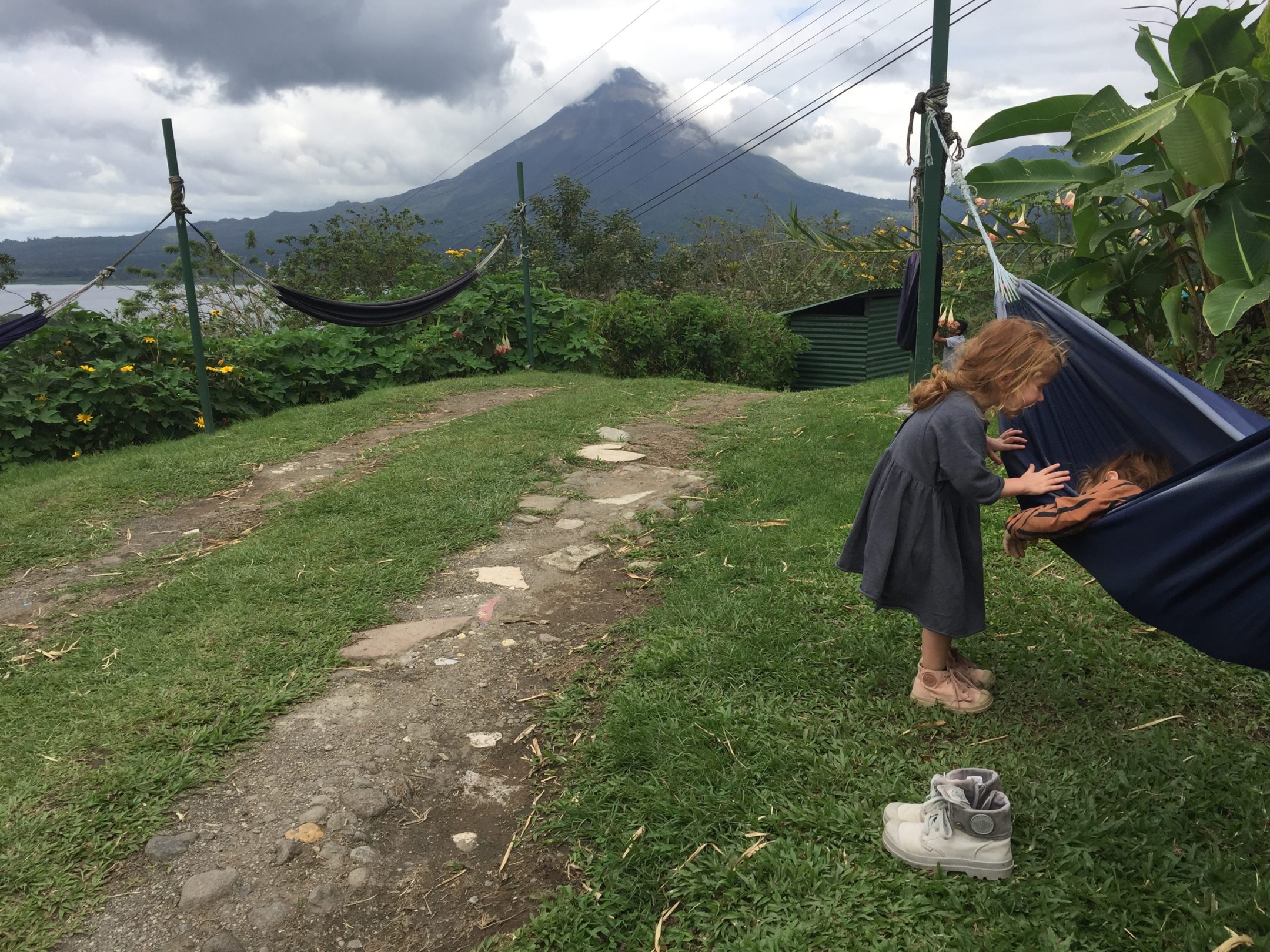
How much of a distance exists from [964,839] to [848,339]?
12.3 metres

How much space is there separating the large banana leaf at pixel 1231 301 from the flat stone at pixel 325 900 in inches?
112

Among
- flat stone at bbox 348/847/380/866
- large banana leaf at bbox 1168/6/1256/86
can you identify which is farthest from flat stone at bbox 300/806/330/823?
large banana leaf at bbox 1168/6/1256/86

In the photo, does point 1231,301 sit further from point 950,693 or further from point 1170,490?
point 950,693

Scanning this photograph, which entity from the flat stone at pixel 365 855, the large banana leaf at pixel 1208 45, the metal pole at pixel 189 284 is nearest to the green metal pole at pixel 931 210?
the large banana leaf at pixel 1208 45

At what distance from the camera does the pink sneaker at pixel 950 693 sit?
2391mm

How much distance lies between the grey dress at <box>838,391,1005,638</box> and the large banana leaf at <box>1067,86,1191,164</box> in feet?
4.33

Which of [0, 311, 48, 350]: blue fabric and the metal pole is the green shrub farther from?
[0, 311, 48, 350]: blue fabric

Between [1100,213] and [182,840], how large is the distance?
3.96m

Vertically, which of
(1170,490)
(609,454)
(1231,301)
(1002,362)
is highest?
(1231,301)

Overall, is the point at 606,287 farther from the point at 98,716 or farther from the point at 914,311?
the point at 98,716

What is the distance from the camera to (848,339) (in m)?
13.4

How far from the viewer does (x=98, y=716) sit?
101 inches

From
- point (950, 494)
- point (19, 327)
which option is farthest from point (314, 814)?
point (19, 327)

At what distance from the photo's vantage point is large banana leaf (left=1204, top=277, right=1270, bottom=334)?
2.47 m
